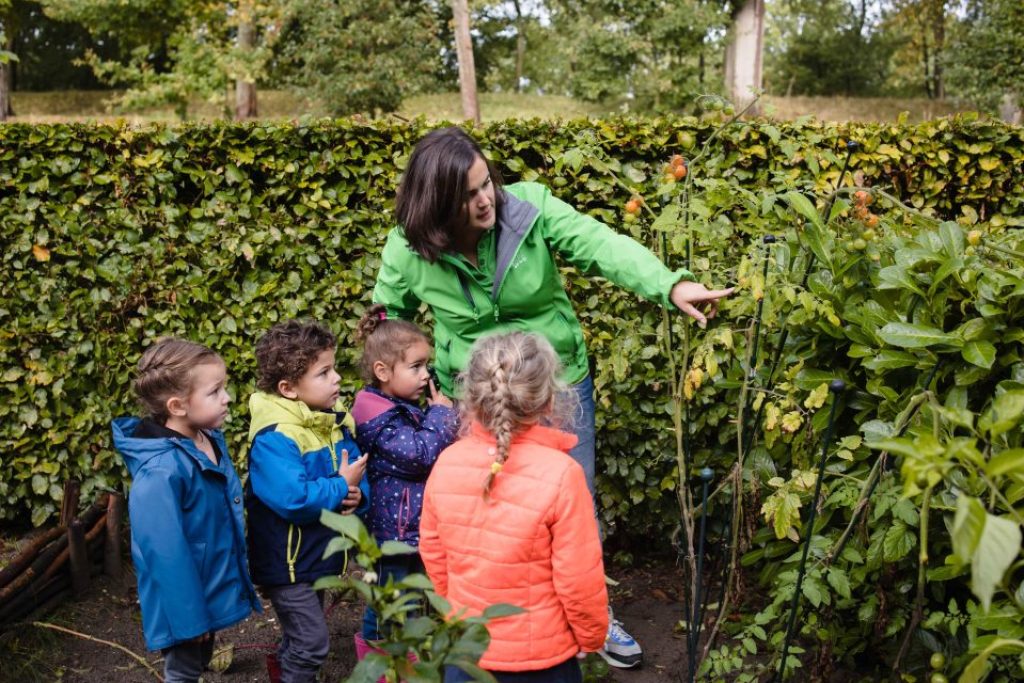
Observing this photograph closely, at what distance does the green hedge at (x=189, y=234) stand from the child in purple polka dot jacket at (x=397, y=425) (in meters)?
1.52

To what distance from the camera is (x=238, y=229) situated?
4.33 m

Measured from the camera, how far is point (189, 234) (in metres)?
4.32

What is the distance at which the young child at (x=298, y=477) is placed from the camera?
106 inches

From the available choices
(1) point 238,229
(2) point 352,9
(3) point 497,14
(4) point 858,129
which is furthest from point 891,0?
(1) point 238,229

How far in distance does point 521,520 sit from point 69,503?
316 centimetres

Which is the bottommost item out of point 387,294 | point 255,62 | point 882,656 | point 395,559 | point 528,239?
point 882,656

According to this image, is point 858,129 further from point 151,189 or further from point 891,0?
point 891,0

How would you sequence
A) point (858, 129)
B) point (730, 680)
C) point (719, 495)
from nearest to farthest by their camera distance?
point (730, 680) < point (719, 495) < point (858, 129)

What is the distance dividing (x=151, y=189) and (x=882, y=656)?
12.6 feet

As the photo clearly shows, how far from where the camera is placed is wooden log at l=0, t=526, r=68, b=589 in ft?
11.6

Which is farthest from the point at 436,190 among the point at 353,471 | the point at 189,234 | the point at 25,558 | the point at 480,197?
the point at 25,558

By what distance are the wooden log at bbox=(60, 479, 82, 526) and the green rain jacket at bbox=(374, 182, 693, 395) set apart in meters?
2.47

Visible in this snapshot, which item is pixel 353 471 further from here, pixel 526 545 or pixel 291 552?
pixel 526 545

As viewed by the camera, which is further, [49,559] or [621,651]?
[49,559]
